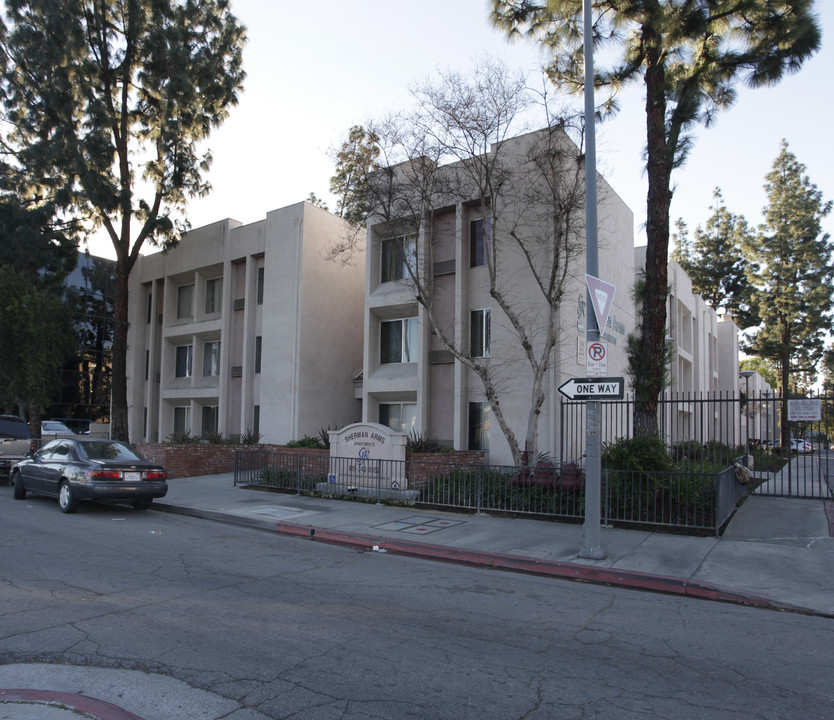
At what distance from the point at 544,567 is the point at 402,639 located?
3822 millimetres

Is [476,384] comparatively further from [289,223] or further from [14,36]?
[14,36]

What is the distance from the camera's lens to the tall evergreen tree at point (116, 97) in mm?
24141

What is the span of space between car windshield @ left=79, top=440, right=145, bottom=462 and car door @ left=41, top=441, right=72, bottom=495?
42cm

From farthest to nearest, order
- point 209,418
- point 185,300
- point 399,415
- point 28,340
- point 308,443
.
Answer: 1. point 185,300
2. point 209,418
3. point 28,340
4. point 399,415
5. point 308,443

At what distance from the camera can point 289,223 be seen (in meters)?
23.6

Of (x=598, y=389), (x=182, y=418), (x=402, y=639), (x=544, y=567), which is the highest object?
(x=598, y=389)

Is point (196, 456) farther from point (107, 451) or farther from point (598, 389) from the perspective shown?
point (598, 389)

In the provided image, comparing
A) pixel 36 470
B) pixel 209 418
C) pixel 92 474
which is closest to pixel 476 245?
pixel 92 474

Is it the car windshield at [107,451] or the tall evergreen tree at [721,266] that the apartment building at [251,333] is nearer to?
the car windshield at [107,451]

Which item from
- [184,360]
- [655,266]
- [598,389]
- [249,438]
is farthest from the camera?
[184,360]

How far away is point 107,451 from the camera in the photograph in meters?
13.8

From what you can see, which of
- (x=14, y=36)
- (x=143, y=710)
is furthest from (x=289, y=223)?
(x=143, y=710)

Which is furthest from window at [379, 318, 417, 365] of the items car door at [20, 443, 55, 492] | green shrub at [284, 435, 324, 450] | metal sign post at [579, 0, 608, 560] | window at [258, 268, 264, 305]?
metal sign post at [579, 0, 608, 560]

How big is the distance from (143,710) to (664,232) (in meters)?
12.9
